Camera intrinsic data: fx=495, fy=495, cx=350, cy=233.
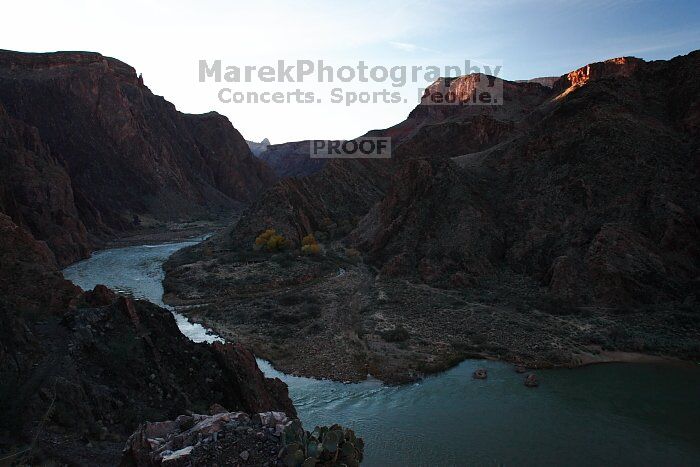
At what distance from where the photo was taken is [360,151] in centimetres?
A: 9862

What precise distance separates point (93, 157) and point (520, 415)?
9183 centimetres

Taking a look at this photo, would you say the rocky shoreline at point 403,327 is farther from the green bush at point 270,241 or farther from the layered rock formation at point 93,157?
the layered rock formation at point 93,157

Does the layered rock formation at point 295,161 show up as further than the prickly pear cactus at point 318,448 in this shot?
Yes

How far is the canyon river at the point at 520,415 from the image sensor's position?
55.0 ft

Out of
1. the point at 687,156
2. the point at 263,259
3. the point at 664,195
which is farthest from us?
the point at 263,259

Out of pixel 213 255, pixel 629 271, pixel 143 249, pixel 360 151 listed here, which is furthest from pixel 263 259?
pixel 360 151

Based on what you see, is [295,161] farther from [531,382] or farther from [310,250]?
[531,382]

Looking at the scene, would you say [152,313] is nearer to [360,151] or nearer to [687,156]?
[687,156]

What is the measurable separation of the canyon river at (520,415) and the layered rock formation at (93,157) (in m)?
42.9

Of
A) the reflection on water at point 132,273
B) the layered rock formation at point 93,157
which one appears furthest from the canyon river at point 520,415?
the layered rock formation at point 93,157

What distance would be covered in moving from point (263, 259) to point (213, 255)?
6.64m

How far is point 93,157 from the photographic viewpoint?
90.9 metres

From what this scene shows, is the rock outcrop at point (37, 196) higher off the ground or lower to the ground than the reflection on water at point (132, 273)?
higher

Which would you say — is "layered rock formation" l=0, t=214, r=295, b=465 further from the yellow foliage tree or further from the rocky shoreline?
the yellow foliage tree
